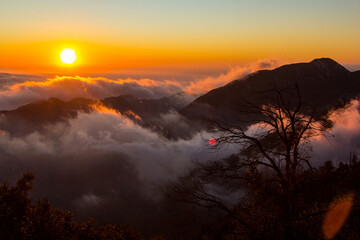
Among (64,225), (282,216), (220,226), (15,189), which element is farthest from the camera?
(64,225)

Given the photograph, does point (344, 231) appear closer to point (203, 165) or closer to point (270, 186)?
point (270, 186)

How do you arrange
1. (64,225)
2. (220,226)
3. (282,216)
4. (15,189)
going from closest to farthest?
(282,216) < (220,226) < (15,189) < (64,225)

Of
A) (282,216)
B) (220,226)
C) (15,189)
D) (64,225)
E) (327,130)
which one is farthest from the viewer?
(64,225)

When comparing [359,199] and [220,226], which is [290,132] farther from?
[220,226]

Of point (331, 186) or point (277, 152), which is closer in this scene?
point (331, 186)

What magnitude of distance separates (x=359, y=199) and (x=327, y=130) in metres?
2.20

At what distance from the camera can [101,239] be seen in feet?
76.9

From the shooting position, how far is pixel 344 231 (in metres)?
9.45

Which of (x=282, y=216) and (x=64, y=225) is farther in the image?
(x=64, y=225)

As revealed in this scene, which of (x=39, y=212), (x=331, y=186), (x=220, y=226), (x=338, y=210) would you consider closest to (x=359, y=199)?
(x=338, y=210)

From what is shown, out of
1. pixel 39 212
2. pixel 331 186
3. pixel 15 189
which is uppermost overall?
pixel 331 186

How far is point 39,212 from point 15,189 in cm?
231

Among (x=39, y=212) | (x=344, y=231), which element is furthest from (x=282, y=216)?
(x=39, y=212)

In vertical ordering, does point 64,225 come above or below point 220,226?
below
